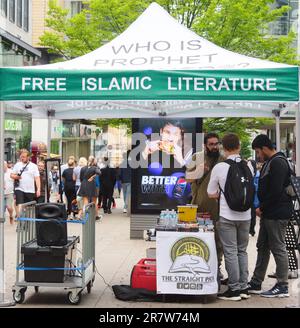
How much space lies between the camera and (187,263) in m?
7.76

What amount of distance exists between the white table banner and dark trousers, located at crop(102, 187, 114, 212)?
1415 centimetres

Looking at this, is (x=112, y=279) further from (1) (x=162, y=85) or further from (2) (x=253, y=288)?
(1) (x=162, y=85)

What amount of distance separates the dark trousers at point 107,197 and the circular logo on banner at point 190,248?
14.2 meters

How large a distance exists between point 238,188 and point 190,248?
89 centimetres

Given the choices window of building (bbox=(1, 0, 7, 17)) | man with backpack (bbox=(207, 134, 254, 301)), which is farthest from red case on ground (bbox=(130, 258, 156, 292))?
window of building (bbox=(1, 0, 7, 17))

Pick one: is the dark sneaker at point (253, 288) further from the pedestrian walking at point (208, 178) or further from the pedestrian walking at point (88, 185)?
the pedestrian walking at point (88, 185)

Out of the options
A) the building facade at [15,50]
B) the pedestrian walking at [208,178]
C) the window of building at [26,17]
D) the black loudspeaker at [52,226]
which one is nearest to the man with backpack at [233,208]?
the pedestrian walking at [208,178]

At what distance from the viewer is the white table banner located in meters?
7.75


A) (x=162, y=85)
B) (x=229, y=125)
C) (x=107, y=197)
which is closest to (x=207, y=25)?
(x=229, y=125)

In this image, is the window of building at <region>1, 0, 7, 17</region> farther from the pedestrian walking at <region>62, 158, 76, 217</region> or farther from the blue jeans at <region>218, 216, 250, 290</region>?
the blue jeans at <region>218, 216, 250, 290</region>
